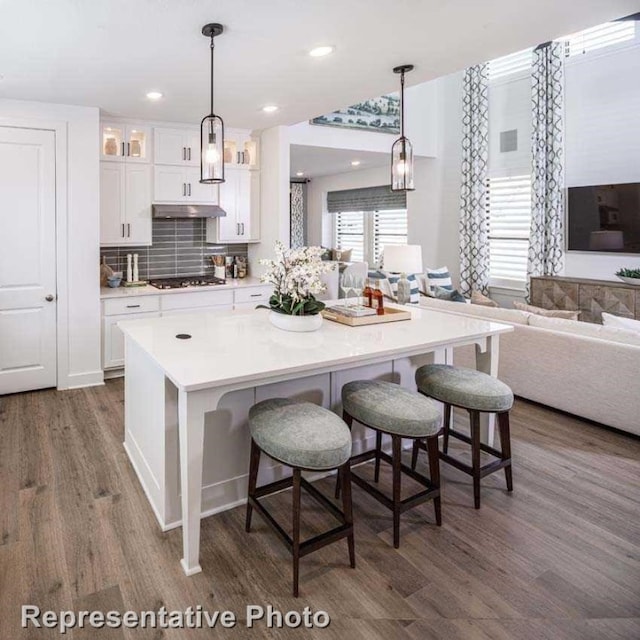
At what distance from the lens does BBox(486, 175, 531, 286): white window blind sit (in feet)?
23.1

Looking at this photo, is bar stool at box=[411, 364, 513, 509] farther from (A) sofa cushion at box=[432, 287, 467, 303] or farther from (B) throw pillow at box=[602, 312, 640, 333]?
(A) sofa cushion at box=[432, 287, 467, 303]

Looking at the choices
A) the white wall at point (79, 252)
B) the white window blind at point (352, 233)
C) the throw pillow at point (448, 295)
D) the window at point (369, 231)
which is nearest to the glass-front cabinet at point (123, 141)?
the white wall at point (79, 252)

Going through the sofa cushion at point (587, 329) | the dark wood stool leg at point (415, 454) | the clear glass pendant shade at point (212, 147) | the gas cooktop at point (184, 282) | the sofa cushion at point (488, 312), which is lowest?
the dark wood stool leg at point (415, 454)

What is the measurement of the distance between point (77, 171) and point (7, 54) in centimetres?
136

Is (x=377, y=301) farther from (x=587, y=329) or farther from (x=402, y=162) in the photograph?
(x=587, y=329)

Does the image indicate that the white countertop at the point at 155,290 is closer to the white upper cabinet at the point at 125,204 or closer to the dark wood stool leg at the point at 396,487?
the white upper cabinet at the point at 125,204

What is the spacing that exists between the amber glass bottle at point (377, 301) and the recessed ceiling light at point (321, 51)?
150 centimetres

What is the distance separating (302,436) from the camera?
6.92 ft

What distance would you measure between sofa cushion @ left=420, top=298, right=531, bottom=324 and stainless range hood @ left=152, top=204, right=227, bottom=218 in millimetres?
2472

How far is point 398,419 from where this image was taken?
2.35 meters

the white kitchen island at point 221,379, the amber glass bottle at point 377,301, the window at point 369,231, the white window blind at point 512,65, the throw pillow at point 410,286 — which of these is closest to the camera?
the white kitchen island at point 221,379

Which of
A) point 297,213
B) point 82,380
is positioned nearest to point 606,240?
point 82,380

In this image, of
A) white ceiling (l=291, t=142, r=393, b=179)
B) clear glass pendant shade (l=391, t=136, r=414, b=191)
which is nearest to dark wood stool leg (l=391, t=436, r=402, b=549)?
clear glass pendant shade (l=391, t=136, r=414, b=191)

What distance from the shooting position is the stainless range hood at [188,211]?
5270 mm
